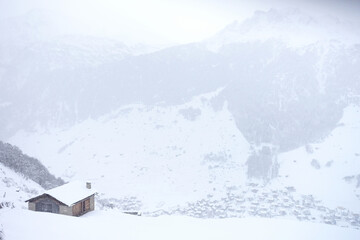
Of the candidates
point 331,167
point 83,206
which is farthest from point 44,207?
point 331,167

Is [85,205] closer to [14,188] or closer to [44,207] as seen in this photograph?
[44,207]

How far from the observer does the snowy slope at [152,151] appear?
91562 mm

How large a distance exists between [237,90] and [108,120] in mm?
46336

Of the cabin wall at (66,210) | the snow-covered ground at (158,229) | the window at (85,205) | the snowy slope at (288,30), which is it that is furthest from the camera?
the snowy slope at (288,30)

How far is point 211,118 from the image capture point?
116 meters

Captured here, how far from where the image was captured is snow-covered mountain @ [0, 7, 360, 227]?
88625mm

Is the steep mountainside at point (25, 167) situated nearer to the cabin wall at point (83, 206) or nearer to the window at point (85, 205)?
→ the cabin wall at point (83, 206)

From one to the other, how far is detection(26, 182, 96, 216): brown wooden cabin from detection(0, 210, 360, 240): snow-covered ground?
9.78m

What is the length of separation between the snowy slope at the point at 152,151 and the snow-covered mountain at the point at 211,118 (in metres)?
0.40

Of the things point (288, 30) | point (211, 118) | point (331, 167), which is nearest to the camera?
point (331, 167)

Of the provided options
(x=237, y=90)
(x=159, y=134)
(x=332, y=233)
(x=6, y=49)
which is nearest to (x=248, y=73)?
(x=237, y=90)

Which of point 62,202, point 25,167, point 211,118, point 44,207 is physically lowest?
point 44,207

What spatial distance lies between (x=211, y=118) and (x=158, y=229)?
91.8 m

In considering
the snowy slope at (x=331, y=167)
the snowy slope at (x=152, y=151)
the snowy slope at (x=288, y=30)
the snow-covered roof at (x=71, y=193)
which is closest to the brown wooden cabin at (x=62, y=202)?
the snow-covered roof at (x=71, y=193)
